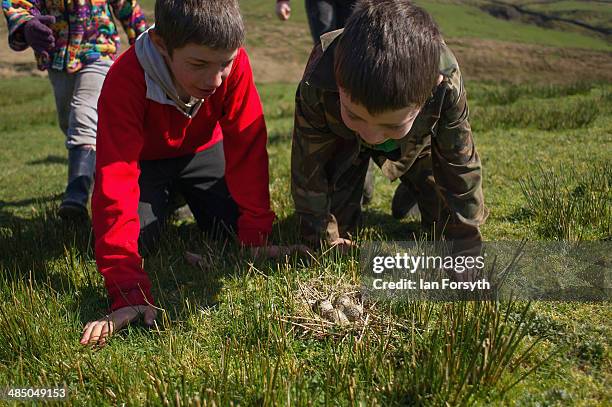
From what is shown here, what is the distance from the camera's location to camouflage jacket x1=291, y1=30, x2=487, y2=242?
2725 millimetres

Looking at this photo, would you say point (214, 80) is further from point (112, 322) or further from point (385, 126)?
point (112, 322)

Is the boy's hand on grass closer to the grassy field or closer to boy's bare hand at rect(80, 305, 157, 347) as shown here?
the grassy field

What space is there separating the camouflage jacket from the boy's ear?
0.70 metres

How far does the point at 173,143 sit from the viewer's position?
367 cm

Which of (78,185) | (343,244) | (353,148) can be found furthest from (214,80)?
(78,185)

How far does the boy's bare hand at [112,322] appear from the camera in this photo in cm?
251

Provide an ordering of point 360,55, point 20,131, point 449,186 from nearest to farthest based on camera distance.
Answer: point 360,55
point 449,186
point 20,131

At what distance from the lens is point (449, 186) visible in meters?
3.03

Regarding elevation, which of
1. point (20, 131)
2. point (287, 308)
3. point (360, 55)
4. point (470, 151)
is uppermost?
point (360, 55)

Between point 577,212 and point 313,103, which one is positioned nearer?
point 313,103

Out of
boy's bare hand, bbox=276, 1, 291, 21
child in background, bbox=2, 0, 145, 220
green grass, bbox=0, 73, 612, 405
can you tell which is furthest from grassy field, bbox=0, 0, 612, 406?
boy's bare hand, bbox=276, 1, 291, 21

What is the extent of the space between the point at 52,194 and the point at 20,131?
5556 mm

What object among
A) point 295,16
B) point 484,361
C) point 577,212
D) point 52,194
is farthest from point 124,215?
point 295,16

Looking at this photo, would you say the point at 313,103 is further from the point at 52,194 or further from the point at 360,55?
the point at 52,194
